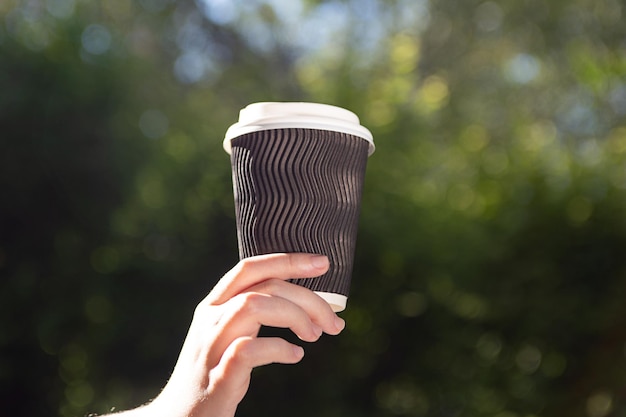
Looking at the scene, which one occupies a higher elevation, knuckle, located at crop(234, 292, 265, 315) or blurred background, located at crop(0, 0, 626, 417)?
knuckle, located at crop(234, 292, 265, 315)

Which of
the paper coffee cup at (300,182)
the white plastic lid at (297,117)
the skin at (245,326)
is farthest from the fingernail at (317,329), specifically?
the white plastic lid at (297,117)

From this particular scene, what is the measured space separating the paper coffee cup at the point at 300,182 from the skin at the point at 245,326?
91 mm

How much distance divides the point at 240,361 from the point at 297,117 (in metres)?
0.41

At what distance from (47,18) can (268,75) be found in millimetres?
4194

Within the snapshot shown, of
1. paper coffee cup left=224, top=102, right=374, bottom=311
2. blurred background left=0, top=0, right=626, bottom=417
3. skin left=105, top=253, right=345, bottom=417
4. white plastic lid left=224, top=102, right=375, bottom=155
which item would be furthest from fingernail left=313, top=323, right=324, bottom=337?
blurred background left=0, top=0, right=626, bottom=417

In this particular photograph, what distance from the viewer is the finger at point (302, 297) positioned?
46.8 inches

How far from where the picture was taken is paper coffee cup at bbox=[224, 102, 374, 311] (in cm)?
131

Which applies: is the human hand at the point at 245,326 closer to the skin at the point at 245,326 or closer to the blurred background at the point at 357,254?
the skin at the point at 245,326

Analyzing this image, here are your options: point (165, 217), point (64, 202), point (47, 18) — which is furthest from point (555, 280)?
point (47, 18)

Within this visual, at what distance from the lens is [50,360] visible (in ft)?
12.8

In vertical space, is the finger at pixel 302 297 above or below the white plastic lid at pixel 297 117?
below

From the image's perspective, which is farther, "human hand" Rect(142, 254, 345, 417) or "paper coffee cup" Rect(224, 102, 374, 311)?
"paper coffee cup" Rect(224, 102, 374, 311)

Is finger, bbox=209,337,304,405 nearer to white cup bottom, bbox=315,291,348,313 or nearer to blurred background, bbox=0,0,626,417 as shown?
white cup bottom, bbox=315,291,348,313

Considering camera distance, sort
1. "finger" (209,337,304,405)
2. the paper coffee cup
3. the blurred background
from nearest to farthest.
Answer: "finger" (209,337,304,405) < the paper coffee cup < the blurred background
